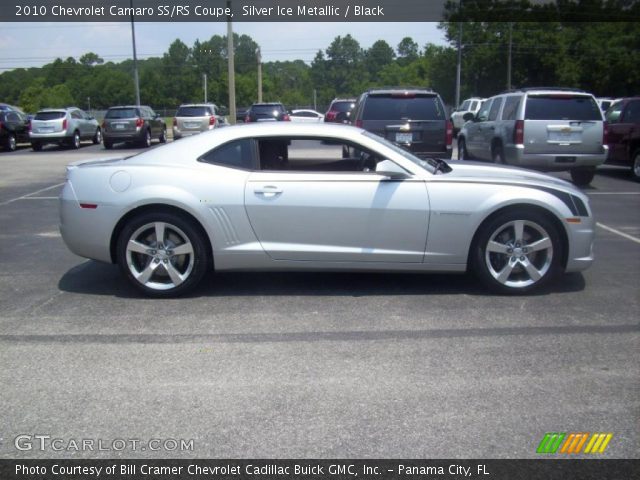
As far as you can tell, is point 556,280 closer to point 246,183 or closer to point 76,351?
point 246,183

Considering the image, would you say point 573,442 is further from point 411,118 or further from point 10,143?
point 10,143

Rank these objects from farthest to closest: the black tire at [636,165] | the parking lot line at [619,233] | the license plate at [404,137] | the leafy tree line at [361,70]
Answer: the leafy tree line at [361,70], the black tire at [636,165], the license plate at [404,137], the parking lot line at [619,233]

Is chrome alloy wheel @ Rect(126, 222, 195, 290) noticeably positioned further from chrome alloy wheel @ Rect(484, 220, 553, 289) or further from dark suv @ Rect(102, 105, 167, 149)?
dark suv @ Rect(102, 105, 167, 149)

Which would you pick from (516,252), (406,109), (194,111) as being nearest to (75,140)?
(194,111)

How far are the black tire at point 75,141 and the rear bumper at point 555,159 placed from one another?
20296mm

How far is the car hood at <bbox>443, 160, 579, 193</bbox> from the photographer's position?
19.6 ft

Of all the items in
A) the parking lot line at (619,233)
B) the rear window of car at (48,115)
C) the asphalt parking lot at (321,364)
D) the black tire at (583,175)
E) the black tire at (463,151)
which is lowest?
the parking lot line at (619,233)

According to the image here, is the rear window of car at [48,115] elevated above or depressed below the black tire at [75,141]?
above

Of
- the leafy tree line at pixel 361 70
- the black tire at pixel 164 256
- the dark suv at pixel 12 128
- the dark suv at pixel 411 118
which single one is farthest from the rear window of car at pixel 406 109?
the leafy tree line at pixel 361 70

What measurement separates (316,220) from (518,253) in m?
1.75

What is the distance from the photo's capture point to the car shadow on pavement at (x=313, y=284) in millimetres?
6021

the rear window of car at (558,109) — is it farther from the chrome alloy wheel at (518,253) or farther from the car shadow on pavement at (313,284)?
the chrome alloy wheel at (518,253)

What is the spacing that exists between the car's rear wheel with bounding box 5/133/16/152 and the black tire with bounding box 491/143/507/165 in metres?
19.7

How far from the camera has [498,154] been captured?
1348 cm
